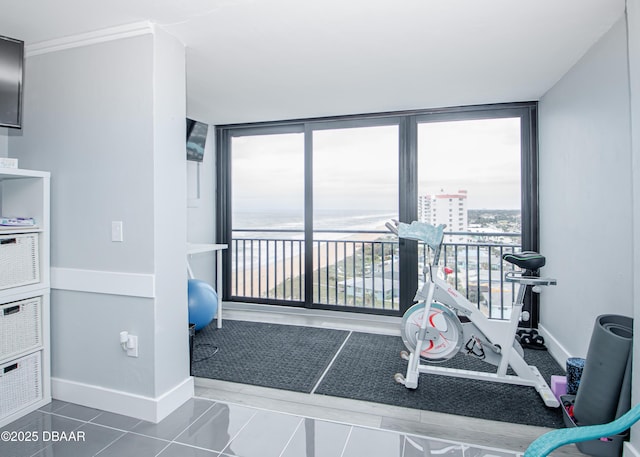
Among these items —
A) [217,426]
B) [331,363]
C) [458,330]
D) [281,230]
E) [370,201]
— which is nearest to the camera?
[217,426]

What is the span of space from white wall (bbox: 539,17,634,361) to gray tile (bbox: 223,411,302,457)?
1.99 m

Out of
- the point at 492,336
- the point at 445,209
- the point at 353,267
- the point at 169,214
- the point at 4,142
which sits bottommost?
the point at 492,336

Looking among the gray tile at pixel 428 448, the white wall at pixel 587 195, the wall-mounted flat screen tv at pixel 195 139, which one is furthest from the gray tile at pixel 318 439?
the wall-mounted flat screen tv at pixel 195 139

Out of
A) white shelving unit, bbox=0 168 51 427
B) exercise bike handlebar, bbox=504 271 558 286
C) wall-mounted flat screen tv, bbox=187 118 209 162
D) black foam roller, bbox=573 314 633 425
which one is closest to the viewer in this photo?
black foam roller, bbox=573 314 633 425

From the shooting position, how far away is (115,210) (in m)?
2.11

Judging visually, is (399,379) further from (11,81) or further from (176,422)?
(11,81)

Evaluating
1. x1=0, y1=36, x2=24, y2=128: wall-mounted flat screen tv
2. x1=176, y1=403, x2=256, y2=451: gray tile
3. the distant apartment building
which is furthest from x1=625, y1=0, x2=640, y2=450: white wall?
x1=0, y1=36, x2=24, y2=128: wall-mounted flat screen tv

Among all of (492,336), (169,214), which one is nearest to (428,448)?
(492,336)

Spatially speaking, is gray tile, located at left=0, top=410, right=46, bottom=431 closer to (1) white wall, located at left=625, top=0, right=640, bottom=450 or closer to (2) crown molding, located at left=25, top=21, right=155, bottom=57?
(2) crown molding, located at left=25, top=21, right=155, bottom=57

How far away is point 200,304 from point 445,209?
8.67 feet

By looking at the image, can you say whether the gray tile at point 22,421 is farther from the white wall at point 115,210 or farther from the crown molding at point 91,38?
the crown molding at point 91,38

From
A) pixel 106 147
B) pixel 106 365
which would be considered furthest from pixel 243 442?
pixel 106 147

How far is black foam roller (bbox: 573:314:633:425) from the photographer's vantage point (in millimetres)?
1667

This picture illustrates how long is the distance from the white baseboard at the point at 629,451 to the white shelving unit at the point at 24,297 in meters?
3.14
